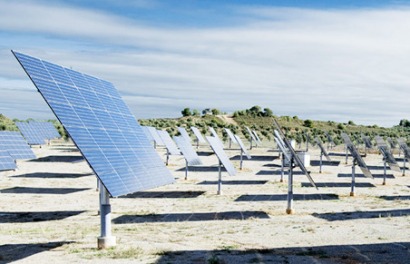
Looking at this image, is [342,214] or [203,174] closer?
[342,214]

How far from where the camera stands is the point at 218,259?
1443 cm

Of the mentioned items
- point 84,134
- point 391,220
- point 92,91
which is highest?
point 92,91

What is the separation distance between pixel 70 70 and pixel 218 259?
24.2 feet

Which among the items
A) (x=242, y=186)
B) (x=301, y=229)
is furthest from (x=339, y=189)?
(x=301, y=229)

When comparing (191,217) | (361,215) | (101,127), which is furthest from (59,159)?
(101,127)

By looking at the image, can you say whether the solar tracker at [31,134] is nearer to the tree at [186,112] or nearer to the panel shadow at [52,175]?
the panel shadow at [52,175]

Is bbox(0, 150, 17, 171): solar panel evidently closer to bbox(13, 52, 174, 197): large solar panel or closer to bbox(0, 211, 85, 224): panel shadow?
bbox(0, 211, 85, 224): panel shadow

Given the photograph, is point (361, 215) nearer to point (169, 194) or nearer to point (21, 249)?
point (169, 194)

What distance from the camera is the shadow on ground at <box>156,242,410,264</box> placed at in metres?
14.5

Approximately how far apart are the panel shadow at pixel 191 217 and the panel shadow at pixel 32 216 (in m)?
2.27

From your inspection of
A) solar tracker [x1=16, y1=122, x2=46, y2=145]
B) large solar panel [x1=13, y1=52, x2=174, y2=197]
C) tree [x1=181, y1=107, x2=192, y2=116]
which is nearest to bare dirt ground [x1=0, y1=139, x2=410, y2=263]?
large solar panel [x1=13, y1=52, x2=174, y2=197]

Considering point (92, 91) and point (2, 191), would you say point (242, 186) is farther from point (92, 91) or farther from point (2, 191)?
point (92, 91)

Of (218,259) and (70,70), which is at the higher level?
(70,70)

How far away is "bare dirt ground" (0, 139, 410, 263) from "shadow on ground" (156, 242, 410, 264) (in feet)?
0.08
